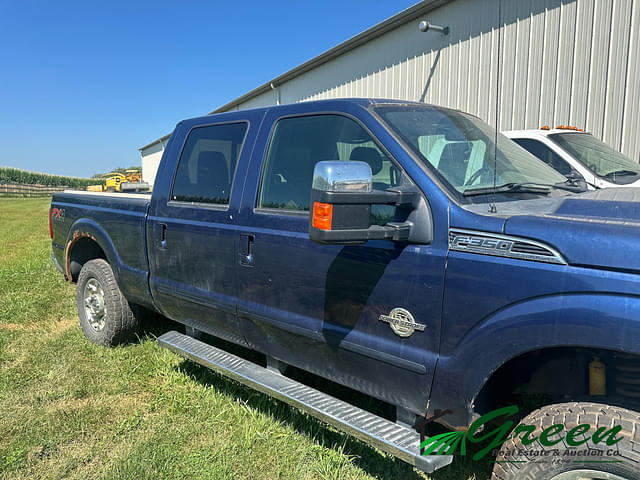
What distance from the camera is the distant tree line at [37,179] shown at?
46.2 m

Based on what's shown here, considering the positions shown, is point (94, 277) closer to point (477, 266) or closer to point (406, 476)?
point (406, 476)

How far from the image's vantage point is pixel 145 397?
3.78 meters

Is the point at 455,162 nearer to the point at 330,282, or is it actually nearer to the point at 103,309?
the point at 330,282

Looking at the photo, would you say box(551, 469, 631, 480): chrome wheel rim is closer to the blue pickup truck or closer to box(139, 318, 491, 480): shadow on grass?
the blue pickup truck

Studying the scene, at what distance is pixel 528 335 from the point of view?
1877 mm

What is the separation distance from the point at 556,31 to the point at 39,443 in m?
8.57

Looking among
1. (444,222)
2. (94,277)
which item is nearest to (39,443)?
(94,277)

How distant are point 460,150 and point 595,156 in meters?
4.18

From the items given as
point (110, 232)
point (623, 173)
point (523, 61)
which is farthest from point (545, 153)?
point (110, 232)

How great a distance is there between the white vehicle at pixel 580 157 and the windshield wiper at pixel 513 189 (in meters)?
3.29

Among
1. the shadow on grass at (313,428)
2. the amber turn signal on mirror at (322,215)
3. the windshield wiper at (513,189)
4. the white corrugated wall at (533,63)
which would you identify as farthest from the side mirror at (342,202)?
the white corrugated wall at (533,63)

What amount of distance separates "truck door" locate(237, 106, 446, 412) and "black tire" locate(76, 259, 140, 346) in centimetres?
181

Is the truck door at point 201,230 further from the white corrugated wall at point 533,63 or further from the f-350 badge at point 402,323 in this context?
the white corrugated wall at point 533,63

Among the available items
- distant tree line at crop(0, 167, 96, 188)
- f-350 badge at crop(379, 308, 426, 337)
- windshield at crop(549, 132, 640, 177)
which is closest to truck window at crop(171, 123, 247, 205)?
f-350 badge at crop(379, 308, 426, 337)
